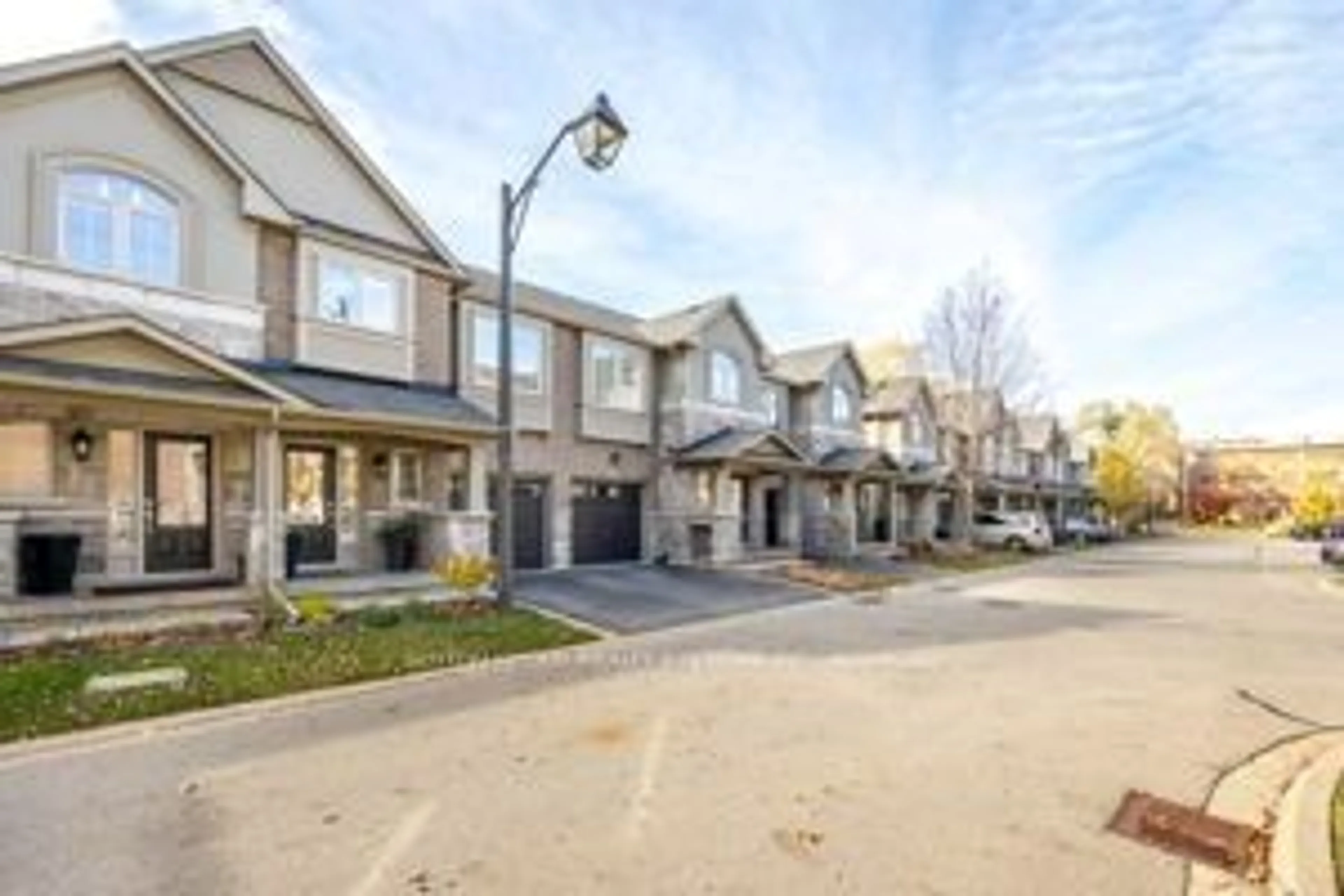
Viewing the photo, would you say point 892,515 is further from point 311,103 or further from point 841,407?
point 311,103

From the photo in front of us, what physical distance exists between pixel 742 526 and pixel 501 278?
16859mm

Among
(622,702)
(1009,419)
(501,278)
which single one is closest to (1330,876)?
(622,702)

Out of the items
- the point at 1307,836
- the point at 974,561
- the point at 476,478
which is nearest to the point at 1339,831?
the point at 1307,836

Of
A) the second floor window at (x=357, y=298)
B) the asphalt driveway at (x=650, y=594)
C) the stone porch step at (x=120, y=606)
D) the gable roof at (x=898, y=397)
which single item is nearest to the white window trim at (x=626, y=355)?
the asphalt driveway at (x=650, y=594)

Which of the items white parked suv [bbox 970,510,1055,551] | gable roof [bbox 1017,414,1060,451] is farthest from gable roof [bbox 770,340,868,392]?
gable roof [bbox 1017,414,1060,451]

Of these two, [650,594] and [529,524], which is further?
[529,524]

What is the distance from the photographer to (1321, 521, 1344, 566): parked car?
34.9 meters

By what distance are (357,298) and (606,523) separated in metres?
9.89

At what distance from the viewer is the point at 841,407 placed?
3578 centimetres

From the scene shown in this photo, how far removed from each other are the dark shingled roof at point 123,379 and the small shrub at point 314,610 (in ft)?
10.4

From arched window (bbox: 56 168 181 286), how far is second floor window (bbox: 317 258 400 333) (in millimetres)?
2728

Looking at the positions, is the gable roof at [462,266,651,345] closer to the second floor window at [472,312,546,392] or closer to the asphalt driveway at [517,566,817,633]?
the second floor window at [472,312,546,392]

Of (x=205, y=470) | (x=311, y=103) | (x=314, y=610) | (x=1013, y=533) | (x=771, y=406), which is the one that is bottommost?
(x=1013, y=533)

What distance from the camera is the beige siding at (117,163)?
41.9 ft
